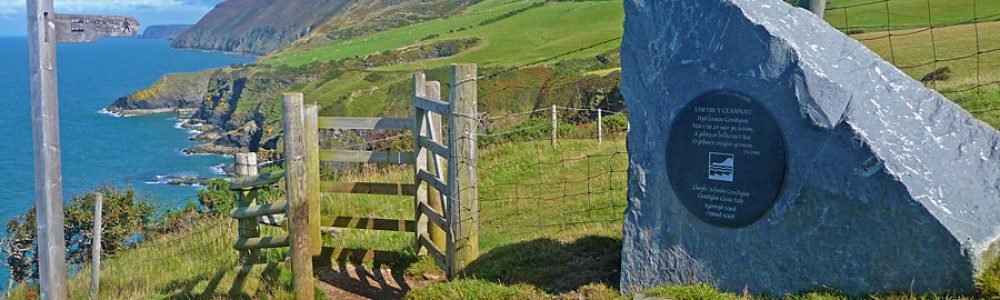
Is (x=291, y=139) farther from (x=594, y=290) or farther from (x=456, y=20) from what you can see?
(x=456, y=20)

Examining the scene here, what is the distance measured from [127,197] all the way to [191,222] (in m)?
2.10

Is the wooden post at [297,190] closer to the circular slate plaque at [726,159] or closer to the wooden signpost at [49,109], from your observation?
the wooden signpost at [49,109]

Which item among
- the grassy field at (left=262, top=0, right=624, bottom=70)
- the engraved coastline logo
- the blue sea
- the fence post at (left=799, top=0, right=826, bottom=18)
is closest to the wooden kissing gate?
the engraved coastline logo

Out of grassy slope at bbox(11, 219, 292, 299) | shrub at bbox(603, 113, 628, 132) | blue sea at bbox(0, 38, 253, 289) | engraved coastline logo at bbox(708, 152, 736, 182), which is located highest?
engraved coastline logo at bbox(708, 152, 736, 182)

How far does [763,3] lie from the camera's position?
20.8ft

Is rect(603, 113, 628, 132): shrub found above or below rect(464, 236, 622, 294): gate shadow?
above

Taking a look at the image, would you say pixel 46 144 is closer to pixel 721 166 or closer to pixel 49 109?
pixel 49 109

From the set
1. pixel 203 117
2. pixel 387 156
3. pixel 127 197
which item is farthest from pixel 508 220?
pixel 203 117

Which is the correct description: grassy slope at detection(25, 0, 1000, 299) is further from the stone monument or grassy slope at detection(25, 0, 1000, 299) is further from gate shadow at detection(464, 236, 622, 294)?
the stone monument

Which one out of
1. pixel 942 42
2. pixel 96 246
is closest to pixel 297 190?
pixel 96 246

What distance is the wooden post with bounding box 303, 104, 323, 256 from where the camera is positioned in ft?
29.2

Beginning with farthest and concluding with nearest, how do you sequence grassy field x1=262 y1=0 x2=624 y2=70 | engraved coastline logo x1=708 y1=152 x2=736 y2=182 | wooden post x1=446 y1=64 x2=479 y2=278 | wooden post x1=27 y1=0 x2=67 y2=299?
grassy field x1=262 y1=0 x2=624 y2=70 → wooden post x1=446 y1=64 x2=479 y2=278 → wooden post x1=27 y1=0 x2=67 y2=299 → engraved coastline logo x1=708 y1=152 x2=736 y2=182

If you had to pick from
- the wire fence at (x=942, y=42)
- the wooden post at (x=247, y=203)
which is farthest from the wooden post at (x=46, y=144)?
the wire fence at (x=942, y=42)

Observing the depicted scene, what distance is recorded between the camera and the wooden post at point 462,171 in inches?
326
